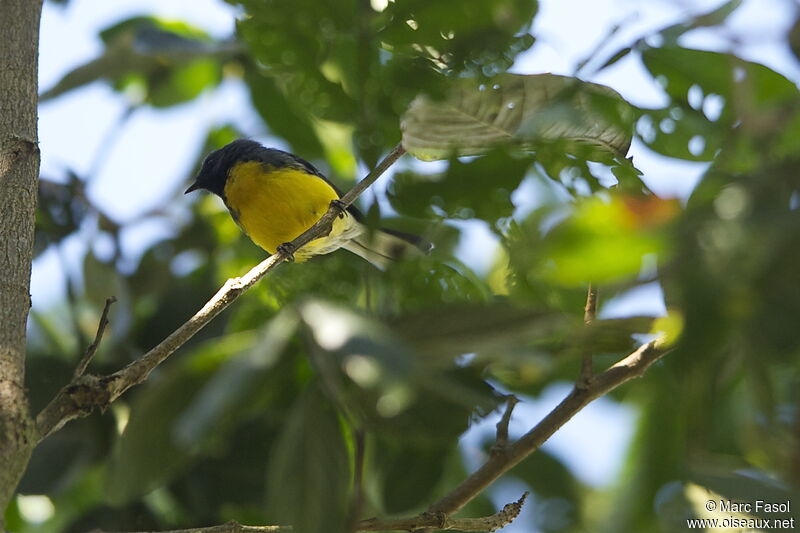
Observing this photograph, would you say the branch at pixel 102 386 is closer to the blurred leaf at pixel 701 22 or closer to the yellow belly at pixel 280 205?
the blurred leaf at pixel 701 22

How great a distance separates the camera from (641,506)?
2.84 feet

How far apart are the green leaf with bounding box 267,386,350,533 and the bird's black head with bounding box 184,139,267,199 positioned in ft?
11.9

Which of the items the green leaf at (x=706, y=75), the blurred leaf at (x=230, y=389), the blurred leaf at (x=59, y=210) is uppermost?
the blurred leaf at (x=230, y=389)

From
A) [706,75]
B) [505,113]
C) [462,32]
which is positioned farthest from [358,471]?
[706,75]

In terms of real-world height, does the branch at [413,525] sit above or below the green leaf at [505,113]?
below

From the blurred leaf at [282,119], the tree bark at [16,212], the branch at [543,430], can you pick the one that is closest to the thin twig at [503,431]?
the branch at [543,430]

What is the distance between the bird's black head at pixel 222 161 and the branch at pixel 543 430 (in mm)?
3017

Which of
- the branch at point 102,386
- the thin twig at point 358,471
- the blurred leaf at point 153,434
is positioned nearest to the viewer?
the thin twig at point 358,471

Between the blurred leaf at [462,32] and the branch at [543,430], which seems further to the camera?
the branch at [543,430]

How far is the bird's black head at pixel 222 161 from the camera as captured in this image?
4.58 metres

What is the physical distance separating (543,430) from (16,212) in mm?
1194

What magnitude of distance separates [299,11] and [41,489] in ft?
5.66

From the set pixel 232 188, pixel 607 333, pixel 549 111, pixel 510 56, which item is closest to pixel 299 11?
pixel 510 56

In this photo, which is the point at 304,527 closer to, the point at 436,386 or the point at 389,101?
→ the point at 436,386
